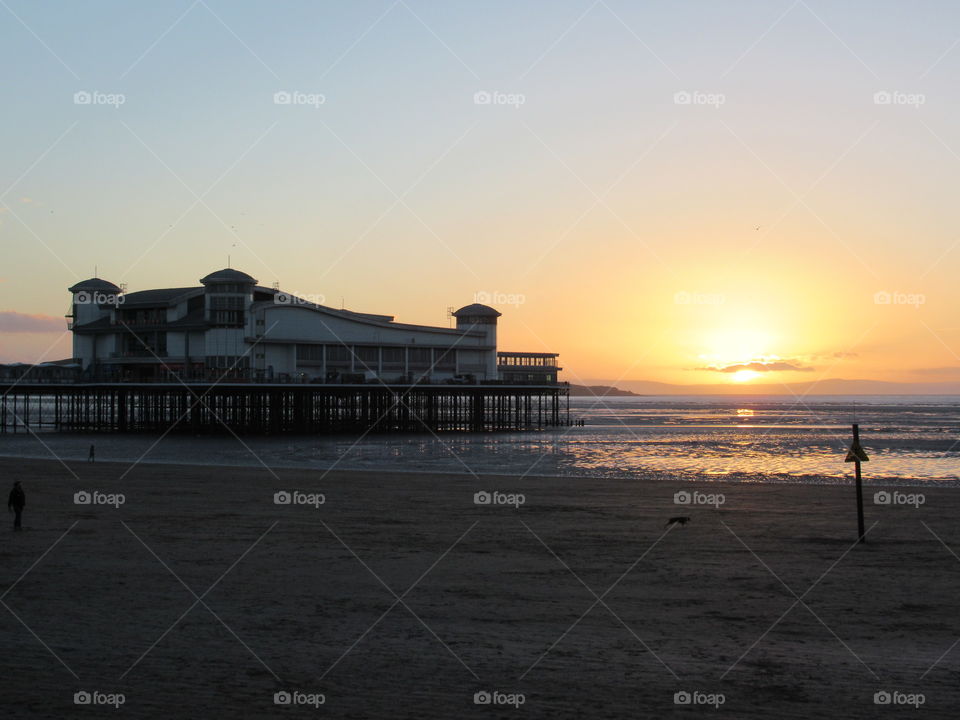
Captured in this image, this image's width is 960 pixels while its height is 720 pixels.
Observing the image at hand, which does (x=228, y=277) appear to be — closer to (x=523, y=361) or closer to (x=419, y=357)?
(x=419, y=357)

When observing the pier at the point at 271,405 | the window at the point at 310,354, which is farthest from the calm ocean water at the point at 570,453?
the window at the point at 310,354

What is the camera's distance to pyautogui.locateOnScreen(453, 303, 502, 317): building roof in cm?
8150

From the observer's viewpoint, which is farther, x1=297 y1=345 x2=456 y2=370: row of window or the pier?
x1=297 y1=345 x2=456 y2=370: row of window

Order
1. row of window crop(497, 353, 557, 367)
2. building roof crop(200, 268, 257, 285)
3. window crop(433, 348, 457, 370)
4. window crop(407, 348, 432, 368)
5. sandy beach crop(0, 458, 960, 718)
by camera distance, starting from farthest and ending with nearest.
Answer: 1. row of window crop(497, 353, 557, 367)
2. window crop(433, 348, 457, 370)
3. window crop(407, 348, 432, 368)
4. building roof crop(200, 268, 257, 285)
5. sandy beach crop(0, 458, 960, 718)

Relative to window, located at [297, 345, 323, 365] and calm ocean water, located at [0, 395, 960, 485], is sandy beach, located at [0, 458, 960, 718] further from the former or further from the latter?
window, located at [297, 345, 323, 365]

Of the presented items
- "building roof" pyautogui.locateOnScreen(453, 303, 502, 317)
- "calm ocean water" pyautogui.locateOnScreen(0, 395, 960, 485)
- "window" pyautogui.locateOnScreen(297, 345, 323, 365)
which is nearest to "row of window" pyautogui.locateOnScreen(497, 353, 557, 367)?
"building roof" pyautogui.locateOnScreen(453, 303, 502, 317)

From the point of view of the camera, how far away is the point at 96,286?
7538 centimetres

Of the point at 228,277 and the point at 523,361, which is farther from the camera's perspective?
the point at 523,361

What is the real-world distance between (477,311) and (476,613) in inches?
2727

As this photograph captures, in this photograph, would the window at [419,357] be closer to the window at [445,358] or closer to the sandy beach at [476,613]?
the window at [445,358]

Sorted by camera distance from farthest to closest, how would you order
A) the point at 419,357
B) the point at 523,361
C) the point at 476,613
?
the point at 523,361 → the point at 419,357 → the point at 476,613

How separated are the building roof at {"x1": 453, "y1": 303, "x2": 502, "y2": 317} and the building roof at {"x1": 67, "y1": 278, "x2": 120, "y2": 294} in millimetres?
27464

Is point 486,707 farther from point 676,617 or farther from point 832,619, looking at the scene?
point 832,619

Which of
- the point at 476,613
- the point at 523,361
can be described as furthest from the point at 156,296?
the point at 476,613
